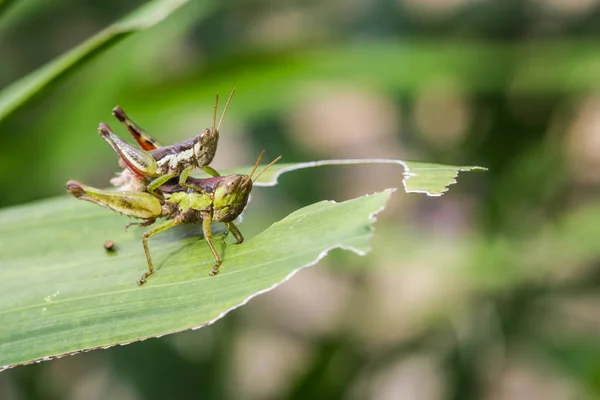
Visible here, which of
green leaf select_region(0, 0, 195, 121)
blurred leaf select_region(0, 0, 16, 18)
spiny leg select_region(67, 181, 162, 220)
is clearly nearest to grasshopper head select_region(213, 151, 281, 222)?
spiny leg select_region(67, 181, 162, 220)

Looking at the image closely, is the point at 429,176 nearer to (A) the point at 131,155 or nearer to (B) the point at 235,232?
(B) the point at 235,232

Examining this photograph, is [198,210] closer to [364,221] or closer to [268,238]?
[268,238]

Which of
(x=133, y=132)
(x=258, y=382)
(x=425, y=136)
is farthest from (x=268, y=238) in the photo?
(x=258, y=382)

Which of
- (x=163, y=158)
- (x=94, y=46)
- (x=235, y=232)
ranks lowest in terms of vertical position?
(x=235, y=232)

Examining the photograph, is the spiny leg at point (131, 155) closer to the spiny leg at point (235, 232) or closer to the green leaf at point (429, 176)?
the spiny leg at point (235, 232)

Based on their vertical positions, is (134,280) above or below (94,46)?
below

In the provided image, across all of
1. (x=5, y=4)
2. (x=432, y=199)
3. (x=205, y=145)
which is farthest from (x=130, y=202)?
(x=432, y=199)
